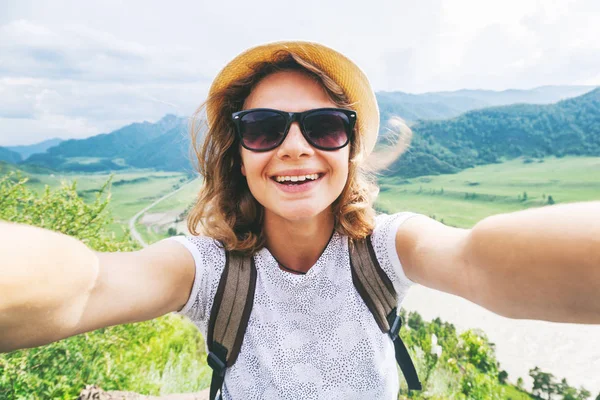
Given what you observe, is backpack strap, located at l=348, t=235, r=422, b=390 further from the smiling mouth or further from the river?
the river

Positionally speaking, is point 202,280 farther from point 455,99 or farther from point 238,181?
point 455,99

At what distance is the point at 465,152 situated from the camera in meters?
72.9

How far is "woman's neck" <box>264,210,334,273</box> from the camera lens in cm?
148

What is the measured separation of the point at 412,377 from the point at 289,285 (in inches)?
26.8

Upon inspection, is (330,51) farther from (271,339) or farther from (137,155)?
(137,155)

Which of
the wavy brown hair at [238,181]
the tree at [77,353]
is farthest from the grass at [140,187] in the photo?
the wavy brown hair at [238,181]

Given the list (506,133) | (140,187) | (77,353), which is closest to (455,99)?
(506,133)

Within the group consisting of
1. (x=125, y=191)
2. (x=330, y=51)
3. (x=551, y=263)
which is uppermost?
(x=330, y=51)

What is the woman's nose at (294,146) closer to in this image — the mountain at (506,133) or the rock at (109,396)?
the rock at (109,396)

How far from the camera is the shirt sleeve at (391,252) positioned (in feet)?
4.16

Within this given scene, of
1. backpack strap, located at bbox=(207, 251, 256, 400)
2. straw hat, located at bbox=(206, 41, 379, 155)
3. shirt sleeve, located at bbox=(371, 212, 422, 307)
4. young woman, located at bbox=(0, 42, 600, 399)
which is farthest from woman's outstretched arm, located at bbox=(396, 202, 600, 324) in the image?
straw hat, located at bbox=(206, 41, 379, 155)

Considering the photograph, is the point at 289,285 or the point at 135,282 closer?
the point at 135,282

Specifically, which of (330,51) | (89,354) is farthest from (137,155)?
(330,51)

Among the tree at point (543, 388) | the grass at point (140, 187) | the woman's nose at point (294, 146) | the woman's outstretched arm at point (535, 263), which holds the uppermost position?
the woman's nose at point (294, 146)
